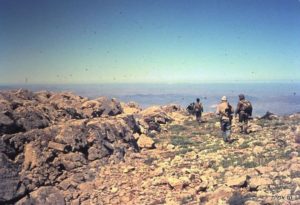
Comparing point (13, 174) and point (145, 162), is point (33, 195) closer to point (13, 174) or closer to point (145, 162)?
point (13, 174)

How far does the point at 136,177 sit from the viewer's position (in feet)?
45.3

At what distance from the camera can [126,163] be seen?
1536 cm

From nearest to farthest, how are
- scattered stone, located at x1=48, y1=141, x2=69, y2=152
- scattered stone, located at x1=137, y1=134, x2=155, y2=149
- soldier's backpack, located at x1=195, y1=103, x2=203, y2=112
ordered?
scattered stone, located at x1=48, y1=141, x2=69, y2=152, scattered stone, located at x1=137, y1=134, x2=155, y2=149, soldier's backpack, located at x1=195, y1=103, x2=203, y2=112

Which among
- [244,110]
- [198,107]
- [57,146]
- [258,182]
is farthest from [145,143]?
[258,182]

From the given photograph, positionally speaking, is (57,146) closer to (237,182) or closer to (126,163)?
(126,163)

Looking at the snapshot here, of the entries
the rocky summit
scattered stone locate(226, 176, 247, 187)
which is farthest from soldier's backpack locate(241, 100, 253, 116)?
scattered stone locate(226, 176, 247, 187)

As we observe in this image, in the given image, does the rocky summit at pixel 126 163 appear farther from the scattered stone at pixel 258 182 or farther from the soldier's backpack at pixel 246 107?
the soldier's backpack at pixel 246 107

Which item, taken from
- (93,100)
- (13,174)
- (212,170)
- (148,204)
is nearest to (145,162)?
(212,170)

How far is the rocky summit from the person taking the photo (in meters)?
11.5

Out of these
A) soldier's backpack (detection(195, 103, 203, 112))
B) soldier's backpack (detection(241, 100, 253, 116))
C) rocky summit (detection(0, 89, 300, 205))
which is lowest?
rocky summit (detection(0, 89, 300, 205))

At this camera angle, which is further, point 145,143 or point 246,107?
point 246,107

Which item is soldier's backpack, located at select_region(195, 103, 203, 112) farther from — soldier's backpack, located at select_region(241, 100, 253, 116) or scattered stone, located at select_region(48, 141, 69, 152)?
scattered stone, located at select_region(48, 141, 69, 152)

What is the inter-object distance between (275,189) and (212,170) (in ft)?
10.9

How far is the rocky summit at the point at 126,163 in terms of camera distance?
37.8 feet
